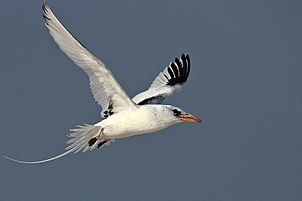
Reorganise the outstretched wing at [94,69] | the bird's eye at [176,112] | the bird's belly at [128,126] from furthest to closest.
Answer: the bird's eye at [176,112] < the bird's belly at [128,126] < the outstretched wing at [94,69]

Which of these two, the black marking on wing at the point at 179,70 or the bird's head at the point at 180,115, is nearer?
the bird's head at the point at 180,115

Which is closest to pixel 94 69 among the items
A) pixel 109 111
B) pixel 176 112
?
pixel 109 111

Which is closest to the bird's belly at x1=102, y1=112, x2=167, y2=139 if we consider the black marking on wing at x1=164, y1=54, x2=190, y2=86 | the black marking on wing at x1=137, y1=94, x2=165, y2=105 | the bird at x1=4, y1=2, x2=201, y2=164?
the bird at x1=4, y1=2, x2=201, y2=164

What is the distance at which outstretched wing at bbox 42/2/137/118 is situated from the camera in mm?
12000

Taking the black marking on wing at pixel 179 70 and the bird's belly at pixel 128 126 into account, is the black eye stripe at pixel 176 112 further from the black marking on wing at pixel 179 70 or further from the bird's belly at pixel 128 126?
the black marking on wing at pixel 179 70

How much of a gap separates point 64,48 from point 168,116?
209 centimetres

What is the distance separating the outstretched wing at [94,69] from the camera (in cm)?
1200

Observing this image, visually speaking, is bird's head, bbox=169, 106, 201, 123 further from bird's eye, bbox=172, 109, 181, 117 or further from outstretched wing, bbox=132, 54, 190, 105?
outstretched wing, bbox=132, 54, 190, 105

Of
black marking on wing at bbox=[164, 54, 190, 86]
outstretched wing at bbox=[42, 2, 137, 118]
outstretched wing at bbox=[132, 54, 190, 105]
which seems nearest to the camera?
outstretched wing at bbox=[42, 2, 137, 118]

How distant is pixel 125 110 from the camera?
12.9 m

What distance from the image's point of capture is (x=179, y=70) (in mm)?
16656

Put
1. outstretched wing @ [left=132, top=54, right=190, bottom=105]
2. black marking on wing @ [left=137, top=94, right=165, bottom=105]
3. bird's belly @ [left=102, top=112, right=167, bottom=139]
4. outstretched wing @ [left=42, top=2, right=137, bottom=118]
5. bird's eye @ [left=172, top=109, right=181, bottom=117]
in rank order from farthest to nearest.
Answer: outstretched wing @ [left=132, top=54, right=190, bottom=105] → black marking on wing @ [left=137, top=94, right=165, bottom=105] → bird's eye @ [left=172, top=109, right=181, bottom=117] → bird's belly @ [left=102, top=112, right=167, bottom=139] → outstretched wing @ [left=42, top=2, right=137, bottom=118]

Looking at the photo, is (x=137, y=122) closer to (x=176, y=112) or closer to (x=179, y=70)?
(x=176, y=112)

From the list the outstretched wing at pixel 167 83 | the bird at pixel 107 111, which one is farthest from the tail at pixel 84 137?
the outstretched wing at pixel 167 83
